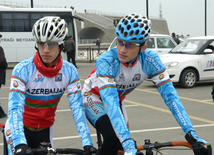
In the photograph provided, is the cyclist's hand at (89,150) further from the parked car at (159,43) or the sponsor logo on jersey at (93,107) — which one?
the parked car at (159,43)

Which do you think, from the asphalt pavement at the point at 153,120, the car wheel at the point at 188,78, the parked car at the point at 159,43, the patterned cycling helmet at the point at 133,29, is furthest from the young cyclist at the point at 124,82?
the parked car at the point at 159,43

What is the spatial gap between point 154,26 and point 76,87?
9556cm

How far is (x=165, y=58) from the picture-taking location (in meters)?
13.0

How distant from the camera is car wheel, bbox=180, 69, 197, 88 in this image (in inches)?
499

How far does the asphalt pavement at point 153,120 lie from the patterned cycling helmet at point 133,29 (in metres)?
2.86

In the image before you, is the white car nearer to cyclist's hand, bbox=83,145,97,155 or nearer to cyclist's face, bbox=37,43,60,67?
cyclist's face, bbox=37,43,60,67

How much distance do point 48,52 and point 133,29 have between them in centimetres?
73

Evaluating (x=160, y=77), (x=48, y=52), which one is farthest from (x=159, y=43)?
(x=48, y=52)

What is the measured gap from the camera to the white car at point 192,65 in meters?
12.6

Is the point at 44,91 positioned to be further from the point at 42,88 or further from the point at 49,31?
the point at 49,31

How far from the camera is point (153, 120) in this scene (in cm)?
780

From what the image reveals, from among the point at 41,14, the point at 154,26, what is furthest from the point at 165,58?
the point at 154,26

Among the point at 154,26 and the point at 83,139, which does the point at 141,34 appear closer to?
the point at 83,139

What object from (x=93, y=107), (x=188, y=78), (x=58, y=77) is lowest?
(x=188, y=78)
